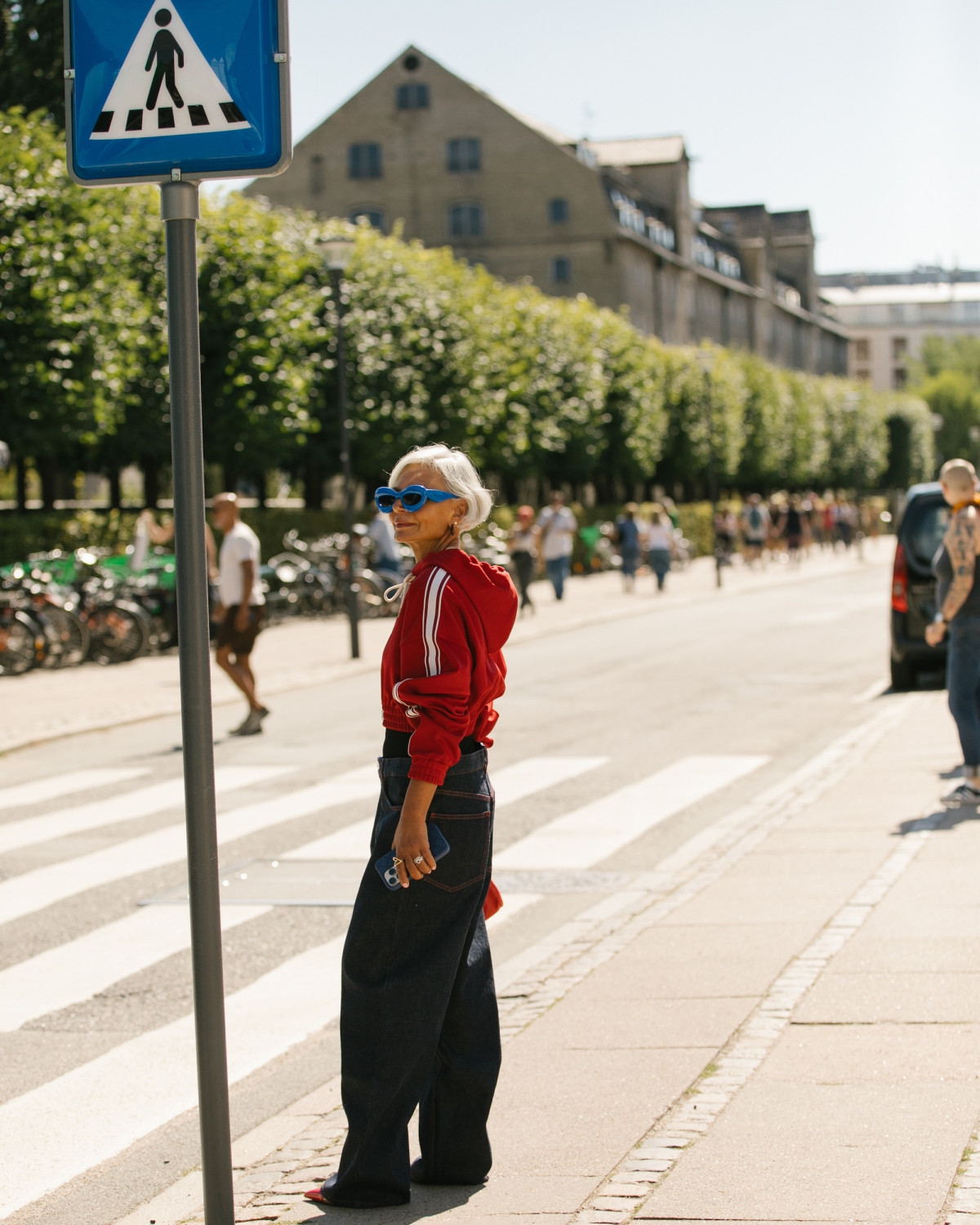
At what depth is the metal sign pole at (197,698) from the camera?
3281 mm

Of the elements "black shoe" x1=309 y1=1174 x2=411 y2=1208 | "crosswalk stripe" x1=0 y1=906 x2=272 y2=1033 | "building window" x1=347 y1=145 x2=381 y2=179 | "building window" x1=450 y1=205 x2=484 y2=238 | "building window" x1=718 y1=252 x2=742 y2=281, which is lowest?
"crosswalk stripe" x1=0 y1=906 x2=272 y2=1033

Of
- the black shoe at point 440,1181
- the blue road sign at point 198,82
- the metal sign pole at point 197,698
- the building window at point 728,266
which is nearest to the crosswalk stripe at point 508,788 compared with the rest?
the black shoe at point 440,1181

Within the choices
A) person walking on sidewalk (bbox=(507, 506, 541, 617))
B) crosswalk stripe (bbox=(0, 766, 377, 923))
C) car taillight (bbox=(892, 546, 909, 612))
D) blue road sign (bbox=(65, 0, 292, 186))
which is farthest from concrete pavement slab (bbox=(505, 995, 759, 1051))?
person walking on sidewalk (bbox=(507, 506, 541, 617))

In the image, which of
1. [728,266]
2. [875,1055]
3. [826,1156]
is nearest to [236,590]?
[875,1055]

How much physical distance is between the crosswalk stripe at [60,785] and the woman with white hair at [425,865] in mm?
7051

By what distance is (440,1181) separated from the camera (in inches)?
152

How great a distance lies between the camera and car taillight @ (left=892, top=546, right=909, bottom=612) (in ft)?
49.1

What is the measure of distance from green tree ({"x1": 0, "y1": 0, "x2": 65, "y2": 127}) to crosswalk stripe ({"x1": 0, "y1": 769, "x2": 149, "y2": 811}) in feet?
66.7

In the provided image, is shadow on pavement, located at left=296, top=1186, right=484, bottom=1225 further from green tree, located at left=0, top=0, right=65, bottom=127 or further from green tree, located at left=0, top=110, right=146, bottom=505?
green tree, located at left=0, top=0, right=65, bottom=127

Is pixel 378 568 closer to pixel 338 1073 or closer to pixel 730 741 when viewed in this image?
pixel 730 741

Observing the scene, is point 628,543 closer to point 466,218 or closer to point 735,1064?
point 735,1064

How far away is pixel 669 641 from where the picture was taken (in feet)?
74.4

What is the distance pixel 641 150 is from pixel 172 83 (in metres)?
79.5

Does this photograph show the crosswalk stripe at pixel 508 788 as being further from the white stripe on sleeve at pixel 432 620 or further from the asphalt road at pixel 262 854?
the white stripe on sleeve at pixel 432 620
